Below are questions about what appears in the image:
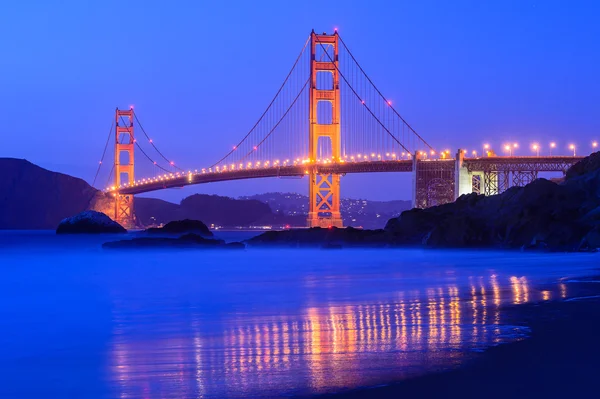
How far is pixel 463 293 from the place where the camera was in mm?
9125

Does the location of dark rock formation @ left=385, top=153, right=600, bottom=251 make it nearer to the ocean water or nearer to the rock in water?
the ocean water

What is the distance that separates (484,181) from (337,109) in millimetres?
10087

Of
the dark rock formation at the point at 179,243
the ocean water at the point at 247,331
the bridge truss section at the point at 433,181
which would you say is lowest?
the ocean water at the point at 247,331

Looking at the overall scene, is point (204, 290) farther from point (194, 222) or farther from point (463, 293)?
point (194, 222)

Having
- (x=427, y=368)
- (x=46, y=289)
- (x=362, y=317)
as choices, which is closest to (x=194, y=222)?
(x=46, y=289)

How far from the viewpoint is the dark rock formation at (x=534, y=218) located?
61.6ft

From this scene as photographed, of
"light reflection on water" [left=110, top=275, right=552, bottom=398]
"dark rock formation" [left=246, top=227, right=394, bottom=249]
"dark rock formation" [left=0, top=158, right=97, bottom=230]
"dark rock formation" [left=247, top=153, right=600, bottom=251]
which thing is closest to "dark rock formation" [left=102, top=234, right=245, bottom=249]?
"dark rock formation" [left=246, top=227, right=394, bottom=249]

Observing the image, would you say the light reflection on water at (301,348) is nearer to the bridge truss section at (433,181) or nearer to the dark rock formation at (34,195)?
the bridge truss section at (433,181)

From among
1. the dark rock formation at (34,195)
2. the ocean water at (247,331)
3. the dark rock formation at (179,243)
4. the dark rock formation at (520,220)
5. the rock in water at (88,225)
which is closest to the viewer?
the ocean water at (247,331)

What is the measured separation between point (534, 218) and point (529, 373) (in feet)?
55.4

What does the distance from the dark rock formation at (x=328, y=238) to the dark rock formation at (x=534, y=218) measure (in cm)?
237

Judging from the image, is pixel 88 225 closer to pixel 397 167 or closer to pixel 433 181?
pixel 397 167

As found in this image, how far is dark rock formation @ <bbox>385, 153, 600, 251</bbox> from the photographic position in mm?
18766

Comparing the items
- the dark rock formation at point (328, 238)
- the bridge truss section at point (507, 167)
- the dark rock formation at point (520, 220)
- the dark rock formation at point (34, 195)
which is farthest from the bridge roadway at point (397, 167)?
the dark rock formation at point (34, 195)
